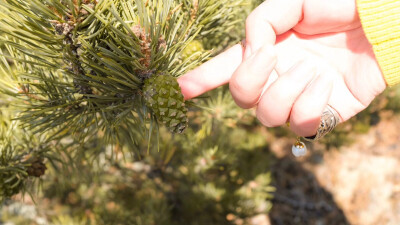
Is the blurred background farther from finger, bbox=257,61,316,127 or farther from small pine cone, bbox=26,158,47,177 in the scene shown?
finger, bbox=257,61,316,127

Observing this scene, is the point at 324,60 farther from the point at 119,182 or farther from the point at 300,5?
the point at 119,182

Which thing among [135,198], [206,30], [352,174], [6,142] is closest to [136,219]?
[135,198]

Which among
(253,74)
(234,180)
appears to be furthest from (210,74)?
(234,180)

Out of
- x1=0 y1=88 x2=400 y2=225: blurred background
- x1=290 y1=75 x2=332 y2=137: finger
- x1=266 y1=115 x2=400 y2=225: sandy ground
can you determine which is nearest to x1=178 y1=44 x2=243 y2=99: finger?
x1=290 y1=75 x2=332 y2=137: finger

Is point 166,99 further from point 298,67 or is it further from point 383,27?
point 383,27

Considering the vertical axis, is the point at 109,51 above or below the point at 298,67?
above
